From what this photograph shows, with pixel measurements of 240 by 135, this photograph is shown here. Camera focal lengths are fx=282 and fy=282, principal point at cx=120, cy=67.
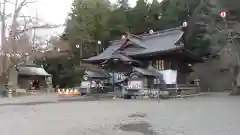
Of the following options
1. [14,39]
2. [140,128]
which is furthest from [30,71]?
[140,128]

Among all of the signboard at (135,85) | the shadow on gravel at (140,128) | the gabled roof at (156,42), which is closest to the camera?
the shadow on gravel at (140,128)

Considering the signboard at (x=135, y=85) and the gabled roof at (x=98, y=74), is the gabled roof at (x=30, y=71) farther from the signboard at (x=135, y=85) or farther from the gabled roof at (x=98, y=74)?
the signboard at (x=135, y=85)

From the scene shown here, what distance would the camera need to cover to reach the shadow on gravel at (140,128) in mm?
7871

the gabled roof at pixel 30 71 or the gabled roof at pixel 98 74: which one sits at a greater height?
the gabled roof at pixel 30 71

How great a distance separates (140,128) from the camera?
8555mm

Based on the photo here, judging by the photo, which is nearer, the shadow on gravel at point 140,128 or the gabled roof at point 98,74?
the shadow on gravel at point 140,128

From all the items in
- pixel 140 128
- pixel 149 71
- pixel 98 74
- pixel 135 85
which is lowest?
pixel 140 128

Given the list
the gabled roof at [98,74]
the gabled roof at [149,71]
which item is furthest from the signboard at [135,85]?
the gabled roof at [98,74]

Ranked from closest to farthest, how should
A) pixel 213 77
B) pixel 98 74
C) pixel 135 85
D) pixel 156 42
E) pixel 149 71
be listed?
1. pixel 135 85
2. pixel 149 71
3. pixel 156 42
4. pixel 98 74
5. pixel 213 77

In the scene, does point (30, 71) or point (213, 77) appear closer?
point (213, 77)

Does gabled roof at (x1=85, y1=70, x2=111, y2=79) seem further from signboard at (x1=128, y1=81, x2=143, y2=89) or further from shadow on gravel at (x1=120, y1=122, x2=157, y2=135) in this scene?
shadow on gravel at (x1=120, y1=122, x2=157, y2=135)

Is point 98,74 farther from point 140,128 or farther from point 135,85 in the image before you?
point 140,128

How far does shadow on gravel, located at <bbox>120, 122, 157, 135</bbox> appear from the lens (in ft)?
25.8

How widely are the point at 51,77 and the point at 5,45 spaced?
15.5 m
